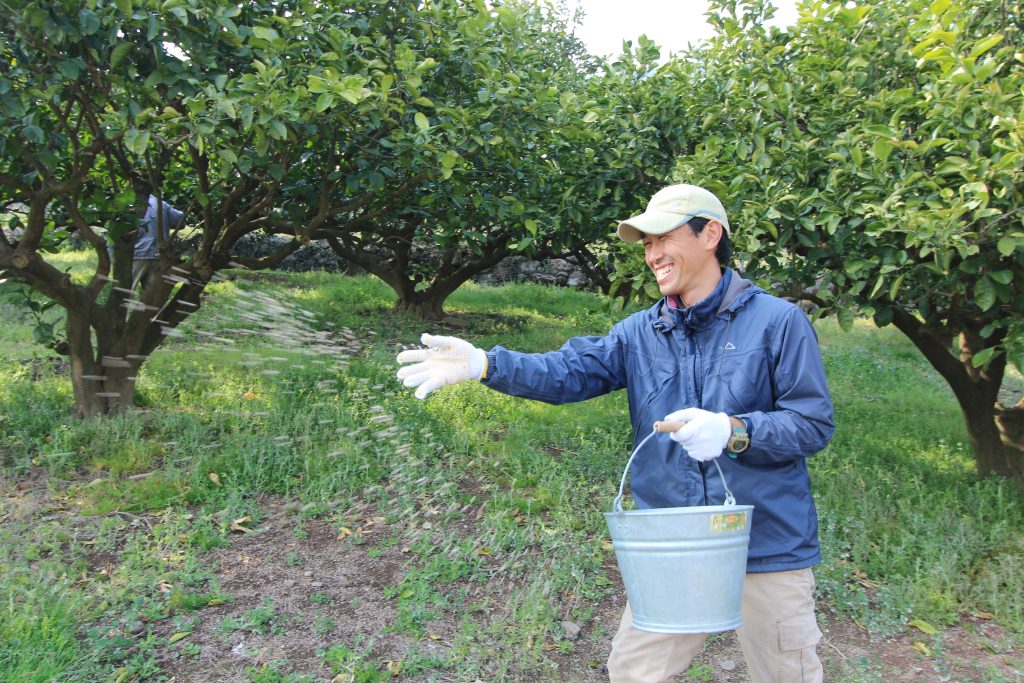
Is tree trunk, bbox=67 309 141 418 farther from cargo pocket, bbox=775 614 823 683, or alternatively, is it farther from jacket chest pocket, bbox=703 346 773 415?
cargo pocket, bbox=775 614 823 683

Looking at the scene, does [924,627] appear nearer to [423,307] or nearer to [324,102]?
[324,102]

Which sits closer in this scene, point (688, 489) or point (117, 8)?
point (688, 489)

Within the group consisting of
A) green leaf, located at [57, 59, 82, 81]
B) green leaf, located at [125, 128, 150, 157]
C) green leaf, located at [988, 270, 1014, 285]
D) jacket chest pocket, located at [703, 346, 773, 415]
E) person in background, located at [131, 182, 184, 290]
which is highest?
green leaf, located at [57, 59, 82, 81]

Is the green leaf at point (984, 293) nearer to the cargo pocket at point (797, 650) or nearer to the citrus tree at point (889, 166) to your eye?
the citrus tree at point (889, 166)

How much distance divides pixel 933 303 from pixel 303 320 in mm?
5761

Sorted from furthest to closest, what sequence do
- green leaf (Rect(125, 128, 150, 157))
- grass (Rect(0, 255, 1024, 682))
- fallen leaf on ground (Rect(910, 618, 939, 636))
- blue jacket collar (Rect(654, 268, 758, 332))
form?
1. fallen leaf on ground (Rect(910, 618, 939, 636))
2. green leaf (Rect(125, 128, 150, 157))
3. grass (Rect(0, 255, 1024, 682))
4. blue jacket collar (Rect(654, 268, 758, 332))

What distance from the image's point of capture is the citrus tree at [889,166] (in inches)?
146

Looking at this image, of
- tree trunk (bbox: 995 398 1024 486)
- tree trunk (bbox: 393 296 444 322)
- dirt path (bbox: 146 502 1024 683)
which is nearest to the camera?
dirt path (bbox: 146 502 1024 683)

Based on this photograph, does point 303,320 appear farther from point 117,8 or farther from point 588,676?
point 588,676

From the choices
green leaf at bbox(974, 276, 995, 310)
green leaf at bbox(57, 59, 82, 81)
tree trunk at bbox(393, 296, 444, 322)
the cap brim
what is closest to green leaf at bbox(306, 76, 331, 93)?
green leaf at bbox(57, 59, 82, 81)

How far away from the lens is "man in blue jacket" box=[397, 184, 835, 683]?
2.29 metres

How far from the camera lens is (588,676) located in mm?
3596

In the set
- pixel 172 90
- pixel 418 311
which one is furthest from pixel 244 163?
pixel 418 311

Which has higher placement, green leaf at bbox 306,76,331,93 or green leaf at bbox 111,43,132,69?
green leaf at bbox 111,43,132,69
